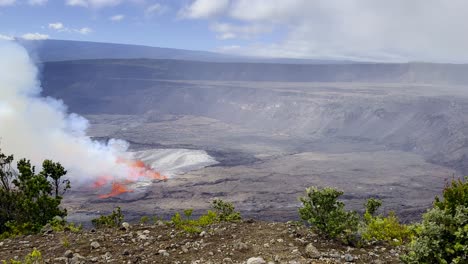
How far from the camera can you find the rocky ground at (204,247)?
11.8m

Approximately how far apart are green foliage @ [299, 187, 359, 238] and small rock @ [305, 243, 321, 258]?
1.29 meters

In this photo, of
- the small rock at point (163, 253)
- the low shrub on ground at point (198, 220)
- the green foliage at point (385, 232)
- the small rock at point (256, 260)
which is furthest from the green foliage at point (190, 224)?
the green foliage at point (385, 232)

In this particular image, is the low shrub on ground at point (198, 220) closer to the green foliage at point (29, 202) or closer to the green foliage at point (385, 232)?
the green foliage at point (385, 232)

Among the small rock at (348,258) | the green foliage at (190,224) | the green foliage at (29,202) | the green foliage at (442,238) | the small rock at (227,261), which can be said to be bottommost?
the green foliage at (29,202)

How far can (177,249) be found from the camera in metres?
12.9

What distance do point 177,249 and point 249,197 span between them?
8423 centimetres

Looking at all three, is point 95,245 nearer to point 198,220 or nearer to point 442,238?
point 198,220

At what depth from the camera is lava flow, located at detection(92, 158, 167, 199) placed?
101375mm

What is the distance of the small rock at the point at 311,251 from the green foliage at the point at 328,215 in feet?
4.23

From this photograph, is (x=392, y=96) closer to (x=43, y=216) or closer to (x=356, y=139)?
(x=356, y=139)

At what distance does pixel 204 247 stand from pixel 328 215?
3.95 m

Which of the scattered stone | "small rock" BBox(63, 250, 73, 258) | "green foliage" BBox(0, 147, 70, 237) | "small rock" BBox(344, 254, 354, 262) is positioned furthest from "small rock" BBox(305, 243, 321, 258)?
"green foliage" BBox(0, 147, 70, 237)

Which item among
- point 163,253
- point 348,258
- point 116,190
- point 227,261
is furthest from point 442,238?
point 116,190

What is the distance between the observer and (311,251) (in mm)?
11852
